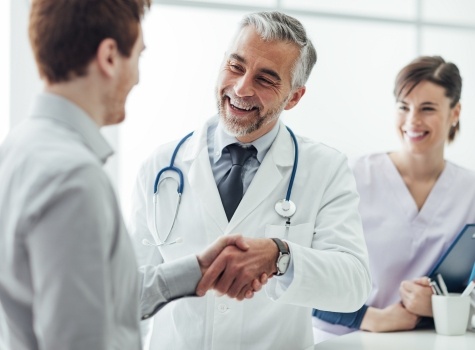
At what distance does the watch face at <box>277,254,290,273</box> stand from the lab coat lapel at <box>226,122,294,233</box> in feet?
0.68

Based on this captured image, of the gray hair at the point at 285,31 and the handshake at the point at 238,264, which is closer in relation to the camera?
the handshake at the point at 238,264

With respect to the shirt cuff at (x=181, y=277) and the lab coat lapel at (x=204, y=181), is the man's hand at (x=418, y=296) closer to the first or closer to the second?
the lab coat lapel at (x=204, y=181)

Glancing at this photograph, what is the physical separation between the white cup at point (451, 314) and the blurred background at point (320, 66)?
1797mm

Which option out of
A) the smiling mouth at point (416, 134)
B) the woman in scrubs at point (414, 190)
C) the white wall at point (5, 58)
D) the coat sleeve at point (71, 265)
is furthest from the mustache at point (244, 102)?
the white wall at point (5, 58)

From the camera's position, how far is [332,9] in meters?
3.82

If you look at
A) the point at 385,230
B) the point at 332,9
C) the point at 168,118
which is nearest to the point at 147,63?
the point at 168,118

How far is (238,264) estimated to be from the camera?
5.16 ft

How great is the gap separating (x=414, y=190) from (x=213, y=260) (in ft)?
4.01

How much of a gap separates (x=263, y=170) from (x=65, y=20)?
98 centimetres

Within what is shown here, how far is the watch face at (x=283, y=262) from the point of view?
1647 millimetres

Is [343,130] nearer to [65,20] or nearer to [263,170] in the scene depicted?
[263,170]

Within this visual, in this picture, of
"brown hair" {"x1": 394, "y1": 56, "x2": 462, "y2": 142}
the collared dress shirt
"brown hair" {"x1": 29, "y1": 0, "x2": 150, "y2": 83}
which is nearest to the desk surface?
"brown hair" {"x1": 394, "y1": 56, "x2": 462, "y2": 142}

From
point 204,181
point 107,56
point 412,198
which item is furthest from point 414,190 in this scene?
point 107,56

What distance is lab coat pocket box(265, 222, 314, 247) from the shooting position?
1825mm
